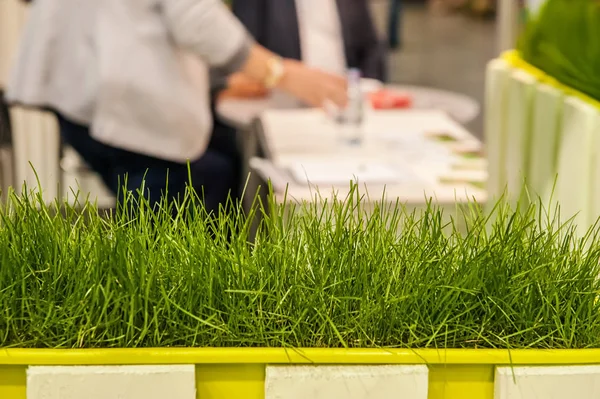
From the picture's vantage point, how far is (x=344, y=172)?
2160mm

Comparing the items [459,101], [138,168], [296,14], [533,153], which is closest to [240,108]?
[296,14]

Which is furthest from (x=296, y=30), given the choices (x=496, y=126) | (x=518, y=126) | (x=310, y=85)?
(x=518, y=126)

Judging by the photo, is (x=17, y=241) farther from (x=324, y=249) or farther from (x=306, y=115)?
(x=306, y=115)

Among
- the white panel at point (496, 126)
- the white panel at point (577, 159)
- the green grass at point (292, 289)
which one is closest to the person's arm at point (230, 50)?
the white panel at point (496, 126)

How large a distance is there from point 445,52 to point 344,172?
7.07 metres

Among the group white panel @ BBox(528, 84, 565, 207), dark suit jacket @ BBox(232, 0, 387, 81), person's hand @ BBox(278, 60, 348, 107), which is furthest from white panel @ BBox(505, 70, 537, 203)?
dark suit jacket @ BBox(232, 0, 387, 81)

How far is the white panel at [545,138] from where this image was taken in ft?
4.50

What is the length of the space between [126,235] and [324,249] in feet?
0.55

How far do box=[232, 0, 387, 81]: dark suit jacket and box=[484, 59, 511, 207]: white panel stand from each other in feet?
5.96

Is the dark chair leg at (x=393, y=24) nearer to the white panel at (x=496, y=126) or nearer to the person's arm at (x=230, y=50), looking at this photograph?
the person's arm at (x=230, y=50)

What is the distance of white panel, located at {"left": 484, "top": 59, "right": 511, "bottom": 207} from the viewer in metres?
1.71

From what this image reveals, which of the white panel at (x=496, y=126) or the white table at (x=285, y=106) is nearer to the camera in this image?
the white panel at (x=496, y=126)

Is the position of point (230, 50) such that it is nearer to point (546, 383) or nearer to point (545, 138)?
point (545, 138)

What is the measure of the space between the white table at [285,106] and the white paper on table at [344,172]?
817 millimetres
